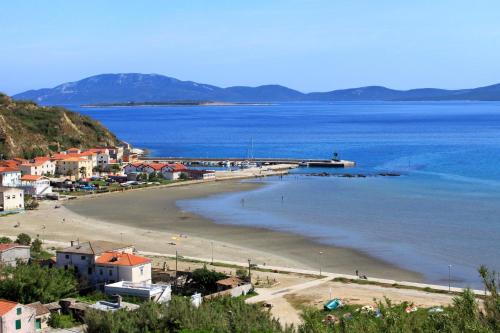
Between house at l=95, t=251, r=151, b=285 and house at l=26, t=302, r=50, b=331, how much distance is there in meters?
4.13

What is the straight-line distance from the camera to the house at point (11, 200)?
150 ft

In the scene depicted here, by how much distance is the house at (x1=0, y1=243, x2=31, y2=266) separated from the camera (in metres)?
28.3

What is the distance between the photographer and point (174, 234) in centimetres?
A: 3750

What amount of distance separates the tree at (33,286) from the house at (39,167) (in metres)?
36.5

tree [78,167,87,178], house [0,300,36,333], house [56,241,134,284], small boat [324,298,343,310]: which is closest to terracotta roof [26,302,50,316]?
house [0,300,36,333]

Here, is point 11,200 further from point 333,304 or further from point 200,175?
point 333,304

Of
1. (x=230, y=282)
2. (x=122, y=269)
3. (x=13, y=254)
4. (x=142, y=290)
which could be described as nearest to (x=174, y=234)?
(x=13, y=254)

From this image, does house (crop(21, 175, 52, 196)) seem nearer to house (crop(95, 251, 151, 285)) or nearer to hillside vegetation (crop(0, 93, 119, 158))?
hillside vegetation (crop(0, 93, 119, 158))

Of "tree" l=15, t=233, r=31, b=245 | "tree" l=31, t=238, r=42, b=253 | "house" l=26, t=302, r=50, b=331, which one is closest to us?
"house" l=26, t=302, r=50, b=331

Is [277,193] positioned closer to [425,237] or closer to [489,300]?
[425,237]

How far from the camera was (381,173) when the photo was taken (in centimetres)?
6712

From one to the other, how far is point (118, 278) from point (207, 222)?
1540 cm

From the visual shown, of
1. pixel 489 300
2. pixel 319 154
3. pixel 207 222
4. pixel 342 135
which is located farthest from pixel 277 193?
pixel 342 135

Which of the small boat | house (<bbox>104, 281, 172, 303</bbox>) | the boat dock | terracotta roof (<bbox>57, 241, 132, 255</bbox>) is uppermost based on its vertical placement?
terracotta roof (<bbox>57, 241, 132, 255</bbox>)
